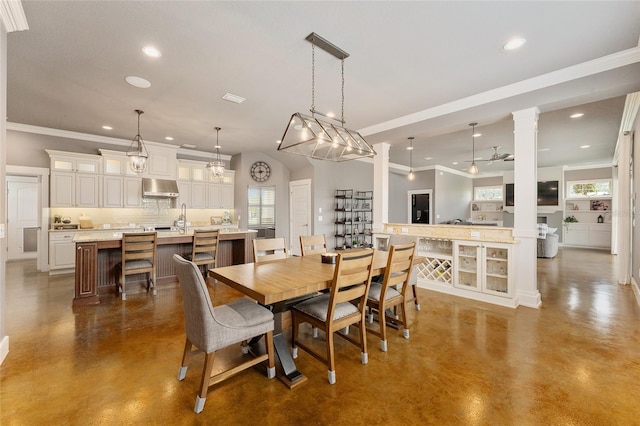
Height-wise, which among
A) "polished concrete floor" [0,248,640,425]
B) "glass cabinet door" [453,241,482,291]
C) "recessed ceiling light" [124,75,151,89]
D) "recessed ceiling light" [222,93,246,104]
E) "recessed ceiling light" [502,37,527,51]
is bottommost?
"polished concrete floor" [0,248,640,425]

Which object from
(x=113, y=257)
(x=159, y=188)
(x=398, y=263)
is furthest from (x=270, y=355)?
(x=159, y=188)

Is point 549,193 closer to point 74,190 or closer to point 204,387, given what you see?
point 204,387

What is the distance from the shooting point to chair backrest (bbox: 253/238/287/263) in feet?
9.57

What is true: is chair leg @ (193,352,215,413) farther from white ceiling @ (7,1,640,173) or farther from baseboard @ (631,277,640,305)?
baseboard @ (631,277,640,305)

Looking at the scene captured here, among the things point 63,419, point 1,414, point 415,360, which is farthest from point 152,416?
point 415,360

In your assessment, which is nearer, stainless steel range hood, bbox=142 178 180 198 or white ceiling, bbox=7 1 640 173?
white ceiling, bbox=7 1 640 173

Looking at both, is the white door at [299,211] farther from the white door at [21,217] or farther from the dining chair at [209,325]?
the white door at [21,217]

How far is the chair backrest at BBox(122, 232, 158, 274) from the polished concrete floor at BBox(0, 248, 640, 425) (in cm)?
73

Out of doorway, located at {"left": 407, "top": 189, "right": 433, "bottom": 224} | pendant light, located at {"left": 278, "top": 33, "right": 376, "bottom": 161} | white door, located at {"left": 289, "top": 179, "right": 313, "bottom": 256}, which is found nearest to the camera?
pendant light, located at {"left": 278, "top": 33, "right": 376, "bottom": 161}

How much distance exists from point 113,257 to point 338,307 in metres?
3.79

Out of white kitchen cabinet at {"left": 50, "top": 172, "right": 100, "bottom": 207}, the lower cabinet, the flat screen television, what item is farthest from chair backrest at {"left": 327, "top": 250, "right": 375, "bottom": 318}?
the lower cabinet

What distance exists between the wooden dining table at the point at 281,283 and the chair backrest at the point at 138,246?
7.18 ft

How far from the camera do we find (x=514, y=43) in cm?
262

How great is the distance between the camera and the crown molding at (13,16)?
2.08 metres
